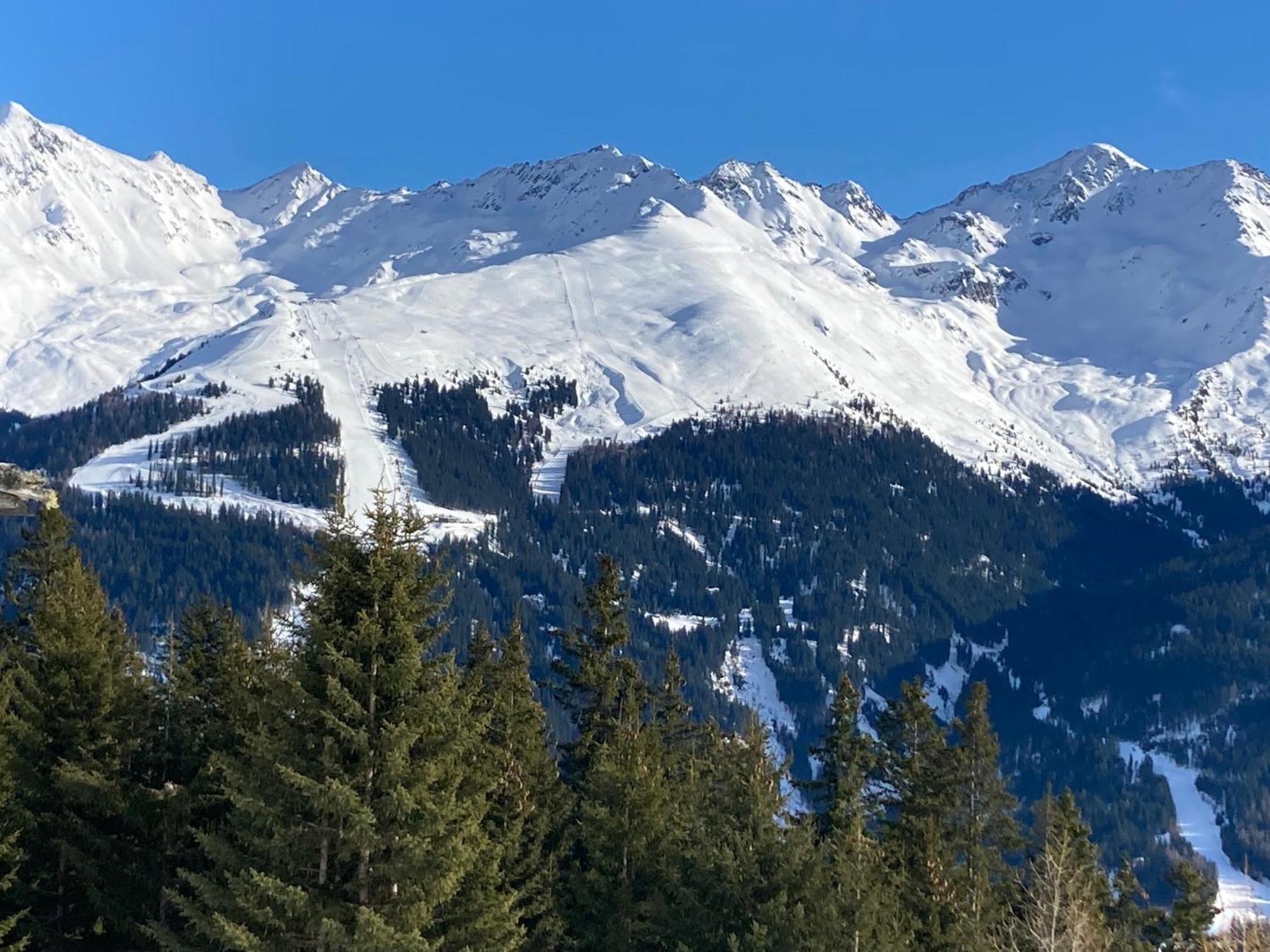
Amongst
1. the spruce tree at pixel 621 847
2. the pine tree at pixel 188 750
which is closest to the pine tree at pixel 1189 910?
the spruce tree at pixel 621 847

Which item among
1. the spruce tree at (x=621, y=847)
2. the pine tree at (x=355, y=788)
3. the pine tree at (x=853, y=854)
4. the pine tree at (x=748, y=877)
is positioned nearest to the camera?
the pine tree at (x=355, y=788)

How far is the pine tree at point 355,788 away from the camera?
81.5ft

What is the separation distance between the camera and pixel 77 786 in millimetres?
33469

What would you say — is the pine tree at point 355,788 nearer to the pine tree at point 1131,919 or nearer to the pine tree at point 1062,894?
the pine tree at point 1062,894

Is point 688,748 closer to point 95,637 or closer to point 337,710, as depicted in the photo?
point 95,637

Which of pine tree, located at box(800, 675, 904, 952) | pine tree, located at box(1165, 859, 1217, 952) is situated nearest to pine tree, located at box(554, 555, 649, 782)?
pine tree, located at box(800, 675, 904, 952)

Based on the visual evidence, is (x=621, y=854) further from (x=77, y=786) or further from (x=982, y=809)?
(x=982, y=809)

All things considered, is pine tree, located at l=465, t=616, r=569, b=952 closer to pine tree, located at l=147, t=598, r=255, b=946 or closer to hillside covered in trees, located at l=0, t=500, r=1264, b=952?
hillside covered in trees, located at l=0, t=500, r=1264, b=952

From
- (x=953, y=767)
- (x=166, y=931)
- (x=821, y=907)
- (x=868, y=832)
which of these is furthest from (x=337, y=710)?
(x=953, y=767)

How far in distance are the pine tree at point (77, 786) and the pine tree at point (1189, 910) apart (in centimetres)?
4972

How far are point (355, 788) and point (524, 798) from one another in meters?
16.6

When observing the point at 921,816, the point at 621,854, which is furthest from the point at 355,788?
the point at 921,816

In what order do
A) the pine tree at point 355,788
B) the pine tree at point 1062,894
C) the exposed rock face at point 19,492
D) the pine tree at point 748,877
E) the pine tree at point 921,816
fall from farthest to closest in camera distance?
the pine tree at point 921,816 → the pine tree at point 748,877 → the pine tree at point 1062,894 → the exposed rock face at point 19,492 → the pine tree at point 355,788

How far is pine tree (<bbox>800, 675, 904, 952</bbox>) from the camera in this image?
34.0m
